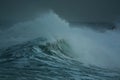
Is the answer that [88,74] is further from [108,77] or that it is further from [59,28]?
[59,28]

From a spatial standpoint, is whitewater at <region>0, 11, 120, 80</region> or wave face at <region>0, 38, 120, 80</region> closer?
wave face at <region>0, 38, 120, 80</region>

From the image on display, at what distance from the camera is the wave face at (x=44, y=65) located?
1133cm

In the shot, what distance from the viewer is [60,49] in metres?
17.3

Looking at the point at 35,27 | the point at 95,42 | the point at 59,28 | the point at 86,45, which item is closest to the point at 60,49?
the point at 86,45

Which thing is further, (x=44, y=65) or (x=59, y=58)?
(x=59, y=58)

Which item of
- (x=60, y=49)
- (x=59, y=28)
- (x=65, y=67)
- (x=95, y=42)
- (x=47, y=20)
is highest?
(x=47, y=20)

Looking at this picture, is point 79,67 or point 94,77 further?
point 79,67

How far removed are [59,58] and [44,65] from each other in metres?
2.19

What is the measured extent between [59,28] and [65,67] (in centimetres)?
968

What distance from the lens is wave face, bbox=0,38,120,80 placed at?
1133cm

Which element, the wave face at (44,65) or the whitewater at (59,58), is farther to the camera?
the whitewater at (59,58)

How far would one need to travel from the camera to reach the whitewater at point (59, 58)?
38.0 ft

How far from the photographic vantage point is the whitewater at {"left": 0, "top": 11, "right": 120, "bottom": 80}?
38.0 ft

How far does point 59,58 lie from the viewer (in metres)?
15.1
